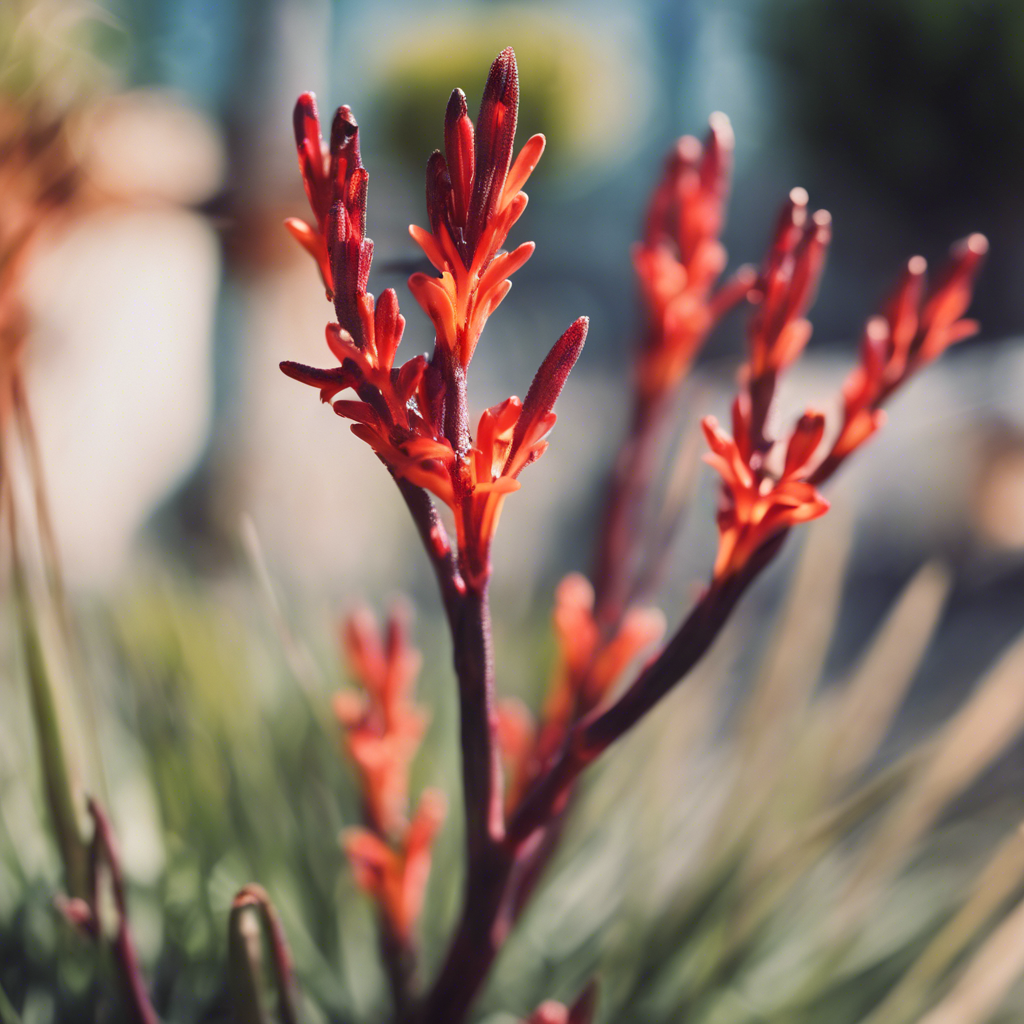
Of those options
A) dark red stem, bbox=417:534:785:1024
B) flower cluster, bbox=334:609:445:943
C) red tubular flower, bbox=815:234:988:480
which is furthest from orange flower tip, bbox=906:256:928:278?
flower cluster, bbox=334:609:445:943

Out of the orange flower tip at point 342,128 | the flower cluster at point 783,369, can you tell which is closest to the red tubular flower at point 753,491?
the flower cluster at point 783,369

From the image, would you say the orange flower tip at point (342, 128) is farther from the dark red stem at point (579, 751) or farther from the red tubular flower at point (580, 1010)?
the red tubular flower at point (580, 1010)

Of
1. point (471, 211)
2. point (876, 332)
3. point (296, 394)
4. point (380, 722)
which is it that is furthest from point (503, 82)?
point (296, 394)

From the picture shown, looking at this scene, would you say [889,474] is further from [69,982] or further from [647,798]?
[69,982]

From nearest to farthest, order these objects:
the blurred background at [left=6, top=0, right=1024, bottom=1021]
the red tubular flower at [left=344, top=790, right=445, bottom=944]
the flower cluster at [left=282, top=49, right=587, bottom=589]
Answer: the flower cluster at [left=282, top=49, right=587, bottom=589], the red tubular flower at [left=344, top=790, right=445, bottom=944], the blurred background at [left=6, top=0, right=1024, bottom=1021]

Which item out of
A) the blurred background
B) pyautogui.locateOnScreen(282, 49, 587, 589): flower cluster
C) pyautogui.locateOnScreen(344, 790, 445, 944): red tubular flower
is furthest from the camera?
the blurred background

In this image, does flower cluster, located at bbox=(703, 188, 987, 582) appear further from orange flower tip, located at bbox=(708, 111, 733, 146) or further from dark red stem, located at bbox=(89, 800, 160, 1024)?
dark red stem, located at bbox=(89, 800, 160, 1024)

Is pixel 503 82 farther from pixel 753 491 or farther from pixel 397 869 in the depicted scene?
pixel 397 869
